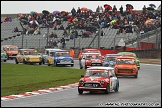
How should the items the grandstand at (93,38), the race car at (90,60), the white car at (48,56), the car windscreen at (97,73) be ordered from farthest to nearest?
the grandstand at (93,38) < the white car at (48,56) < the race car at (90,60) < the car windscreen at (97,73)

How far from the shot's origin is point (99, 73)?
21703 mm

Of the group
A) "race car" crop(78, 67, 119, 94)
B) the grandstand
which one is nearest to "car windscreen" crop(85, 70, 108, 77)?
"race car" crop(78, 67, 119, 94)

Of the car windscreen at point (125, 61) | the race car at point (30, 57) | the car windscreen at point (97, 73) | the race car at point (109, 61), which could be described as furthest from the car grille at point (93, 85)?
the race car at point (30, 57)

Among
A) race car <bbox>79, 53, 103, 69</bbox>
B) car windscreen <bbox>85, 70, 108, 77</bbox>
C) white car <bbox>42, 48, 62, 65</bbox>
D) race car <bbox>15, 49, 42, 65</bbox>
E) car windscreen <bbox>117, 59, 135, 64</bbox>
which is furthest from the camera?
race car <bbox>15, 49, 42, 65</bbox>

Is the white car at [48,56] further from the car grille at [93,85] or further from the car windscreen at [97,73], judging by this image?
the car grille at [93,85]

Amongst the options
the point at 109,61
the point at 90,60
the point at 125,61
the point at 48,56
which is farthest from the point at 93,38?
the point at 125,61

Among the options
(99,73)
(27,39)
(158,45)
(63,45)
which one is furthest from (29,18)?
(99,73)

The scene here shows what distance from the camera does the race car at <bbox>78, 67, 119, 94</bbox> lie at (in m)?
20.6

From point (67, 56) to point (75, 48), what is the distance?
18939 mm

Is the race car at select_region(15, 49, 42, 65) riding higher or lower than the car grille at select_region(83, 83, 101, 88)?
higher

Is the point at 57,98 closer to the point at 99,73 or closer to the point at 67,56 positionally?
the point at 99,73

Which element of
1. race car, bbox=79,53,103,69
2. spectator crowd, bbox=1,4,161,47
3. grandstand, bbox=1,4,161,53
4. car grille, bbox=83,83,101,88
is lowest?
car grille, bbox=83,83,101,88

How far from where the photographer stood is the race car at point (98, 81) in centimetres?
2061

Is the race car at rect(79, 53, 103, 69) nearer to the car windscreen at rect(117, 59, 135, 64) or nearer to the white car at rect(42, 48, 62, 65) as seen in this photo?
the white car at rect(42, 48, 62, 65)
